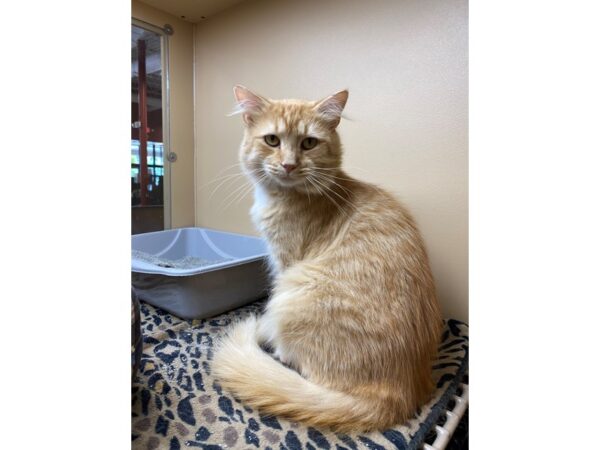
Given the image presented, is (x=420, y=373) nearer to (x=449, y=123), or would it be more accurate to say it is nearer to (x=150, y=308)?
(x=449, y=123)

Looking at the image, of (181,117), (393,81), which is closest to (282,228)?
(393,81)

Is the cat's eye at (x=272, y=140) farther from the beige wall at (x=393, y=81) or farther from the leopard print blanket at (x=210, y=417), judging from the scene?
the leopard print blanket at (x=210, y=417)

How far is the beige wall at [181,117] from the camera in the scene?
72.7 inches

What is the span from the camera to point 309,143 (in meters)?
1.00

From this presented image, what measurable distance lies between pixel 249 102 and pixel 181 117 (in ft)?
3.66

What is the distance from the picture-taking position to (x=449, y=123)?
1.20m

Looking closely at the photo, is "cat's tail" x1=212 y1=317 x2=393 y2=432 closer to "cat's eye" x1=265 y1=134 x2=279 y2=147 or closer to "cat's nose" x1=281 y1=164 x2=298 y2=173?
"cat's nose" x1=281 y1=164 x2=298 y2=173

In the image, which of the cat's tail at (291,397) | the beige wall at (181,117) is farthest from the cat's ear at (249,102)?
the beige wall at (181,117)

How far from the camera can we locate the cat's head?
955mm

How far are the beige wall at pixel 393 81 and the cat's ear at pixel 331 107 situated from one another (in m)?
0.23

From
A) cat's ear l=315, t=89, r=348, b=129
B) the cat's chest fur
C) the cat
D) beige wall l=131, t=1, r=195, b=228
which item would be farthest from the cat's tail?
beige wall l=131, t=1, r=195, b=228

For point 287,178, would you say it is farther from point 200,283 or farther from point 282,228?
point 200,283
